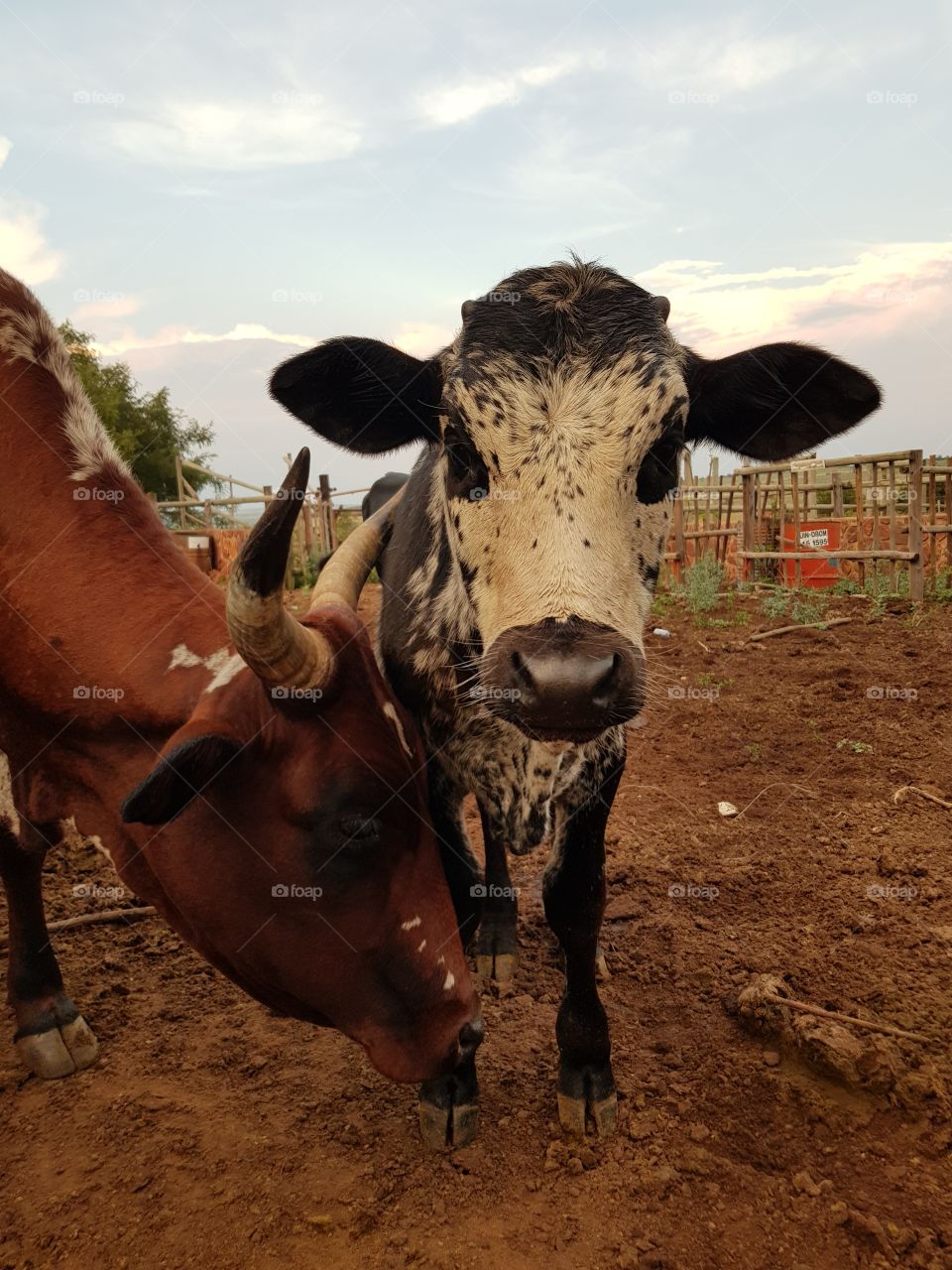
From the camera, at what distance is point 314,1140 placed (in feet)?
8.08

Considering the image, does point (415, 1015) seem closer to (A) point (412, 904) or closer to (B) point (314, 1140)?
(A) point (412, 904)

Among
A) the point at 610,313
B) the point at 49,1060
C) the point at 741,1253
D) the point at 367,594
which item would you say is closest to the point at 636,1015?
the point at 741,1253

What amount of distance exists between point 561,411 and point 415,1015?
5.00ft

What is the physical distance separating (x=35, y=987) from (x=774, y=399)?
124 inches

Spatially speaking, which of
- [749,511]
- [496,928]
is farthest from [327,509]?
[496,928]

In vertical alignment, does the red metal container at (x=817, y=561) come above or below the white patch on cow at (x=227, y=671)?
above

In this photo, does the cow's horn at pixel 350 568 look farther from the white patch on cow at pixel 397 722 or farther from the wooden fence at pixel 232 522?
the wooden fence at pixel 232 522

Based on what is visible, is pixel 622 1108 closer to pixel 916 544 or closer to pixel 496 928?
pixel 496 928

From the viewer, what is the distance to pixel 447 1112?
2449 mm

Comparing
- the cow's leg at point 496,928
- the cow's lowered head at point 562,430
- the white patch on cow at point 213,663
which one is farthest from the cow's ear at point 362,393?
the cow's leg at point 496,928

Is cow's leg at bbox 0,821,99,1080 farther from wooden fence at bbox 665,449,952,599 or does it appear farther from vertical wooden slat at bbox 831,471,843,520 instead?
vertical wooden slat at bbox 831,471,843,520

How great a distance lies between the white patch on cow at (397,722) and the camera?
83.7 inches

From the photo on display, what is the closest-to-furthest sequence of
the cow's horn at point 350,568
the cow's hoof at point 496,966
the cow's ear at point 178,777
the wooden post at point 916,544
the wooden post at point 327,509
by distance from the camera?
the cow's ear at point 178,777 < the cow's horn at point 350,568 < the cow's hoof at point 496,966 < the wooden post at point 916,544 < the wooden post at point 327,509

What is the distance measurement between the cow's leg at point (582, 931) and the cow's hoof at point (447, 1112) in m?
0.28
